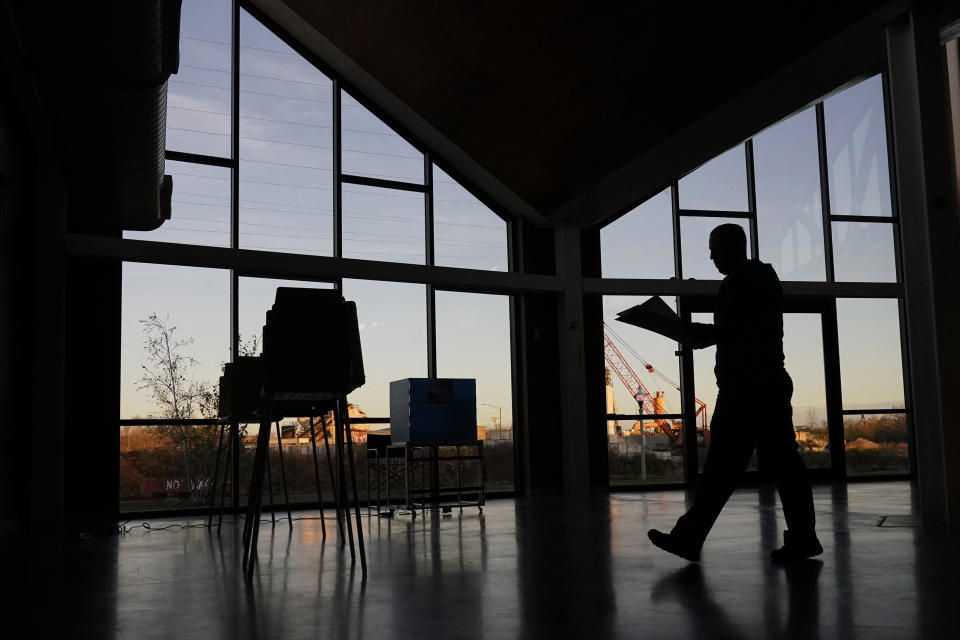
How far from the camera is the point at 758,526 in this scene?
18.3 ft

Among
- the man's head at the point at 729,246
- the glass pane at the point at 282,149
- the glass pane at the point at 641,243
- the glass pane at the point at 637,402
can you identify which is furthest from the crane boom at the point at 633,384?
the man's head at the point at 729,246

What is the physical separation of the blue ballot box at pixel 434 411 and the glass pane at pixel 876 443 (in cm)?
605

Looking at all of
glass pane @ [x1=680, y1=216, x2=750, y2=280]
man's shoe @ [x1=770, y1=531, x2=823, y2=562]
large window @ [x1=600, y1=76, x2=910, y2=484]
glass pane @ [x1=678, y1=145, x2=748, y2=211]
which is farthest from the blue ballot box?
glass pane @ [x1=678, y1=145, x2=748, y2=211]

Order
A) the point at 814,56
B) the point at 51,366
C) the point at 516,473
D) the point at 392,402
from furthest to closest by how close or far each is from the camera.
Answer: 1. the point at 516,473
2. the point at 392,402
3. the point at 51,366
4. the point at 814,56

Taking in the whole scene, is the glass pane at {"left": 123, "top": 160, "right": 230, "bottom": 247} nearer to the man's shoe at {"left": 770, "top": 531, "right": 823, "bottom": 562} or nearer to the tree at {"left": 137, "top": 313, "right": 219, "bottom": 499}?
the tree at {"left": 137, "top": 313, "right": 219, "bottom": 499}

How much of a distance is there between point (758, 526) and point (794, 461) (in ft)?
6.39

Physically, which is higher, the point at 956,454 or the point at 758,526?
the point at 956,454

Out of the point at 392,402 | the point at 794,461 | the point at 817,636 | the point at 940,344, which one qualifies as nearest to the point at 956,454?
the point at 940,344

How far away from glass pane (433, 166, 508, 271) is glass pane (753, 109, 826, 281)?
3563mm

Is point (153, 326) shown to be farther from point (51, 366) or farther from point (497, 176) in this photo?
point (497, 176)

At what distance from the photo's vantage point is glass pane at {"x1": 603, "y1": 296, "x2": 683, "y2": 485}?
10742 millimetres

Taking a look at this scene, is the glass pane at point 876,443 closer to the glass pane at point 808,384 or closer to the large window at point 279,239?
the glass pane at point 808,384

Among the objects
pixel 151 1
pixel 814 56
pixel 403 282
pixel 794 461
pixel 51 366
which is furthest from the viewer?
pixel 403 282

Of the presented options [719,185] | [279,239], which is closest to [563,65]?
[279,239]
